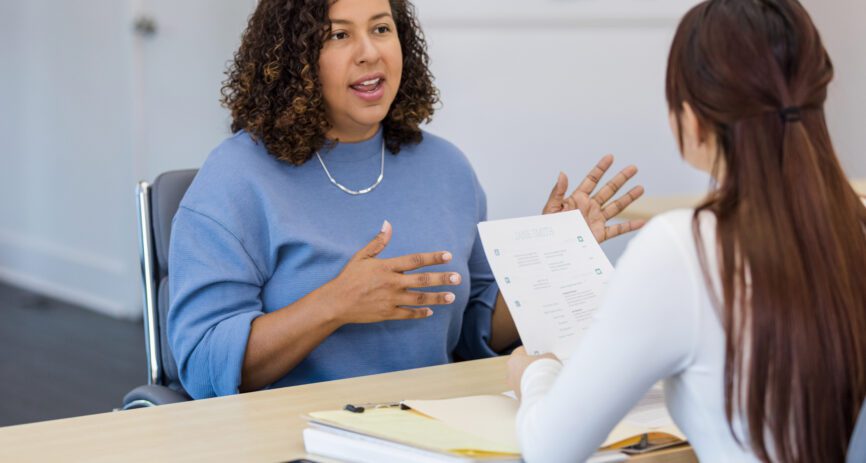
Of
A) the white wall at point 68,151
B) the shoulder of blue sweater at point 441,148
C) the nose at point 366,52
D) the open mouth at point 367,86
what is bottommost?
the white wall at point 68,151

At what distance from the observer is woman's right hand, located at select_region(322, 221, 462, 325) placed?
1.70 metres

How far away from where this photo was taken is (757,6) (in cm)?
112

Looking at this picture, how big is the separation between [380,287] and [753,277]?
2.42ft

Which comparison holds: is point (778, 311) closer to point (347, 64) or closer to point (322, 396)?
point (322, 396)

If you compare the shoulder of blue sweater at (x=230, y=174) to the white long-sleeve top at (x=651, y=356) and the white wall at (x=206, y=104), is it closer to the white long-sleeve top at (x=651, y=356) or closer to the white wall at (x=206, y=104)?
the white long-sleeve top at (x=651, y=356)

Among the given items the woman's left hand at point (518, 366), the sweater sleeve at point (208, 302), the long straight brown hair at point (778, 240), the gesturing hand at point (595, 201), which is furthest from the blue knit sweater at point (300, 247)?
the long straight brown hair at point (778, 240)

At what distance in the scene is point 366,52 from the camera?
76.9 inches

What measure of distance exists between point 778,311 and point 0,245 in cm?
498

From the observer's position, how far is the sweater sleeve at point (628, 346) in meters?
1.10

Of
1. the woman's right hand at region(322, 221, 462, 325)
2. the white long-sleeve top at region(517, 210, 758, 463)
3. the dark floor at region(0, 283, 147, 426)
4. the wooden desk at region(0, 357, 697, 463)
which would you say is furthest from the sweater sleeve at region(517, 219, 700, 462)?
the dark floor at region(0, 283, 147, 426)

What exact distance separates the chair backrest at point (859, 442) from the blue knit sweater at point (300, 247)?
3.20 feet

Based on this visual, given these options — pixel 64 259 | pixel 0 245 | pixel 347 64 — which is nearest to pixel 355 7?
pixel 347 64

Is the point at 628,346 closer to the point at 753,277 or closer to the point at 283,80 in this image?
the point at 753,277

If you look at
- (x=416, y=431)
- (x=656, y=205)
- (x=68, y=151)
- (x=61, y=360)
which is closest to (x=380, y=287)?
(x=416, y=431)
